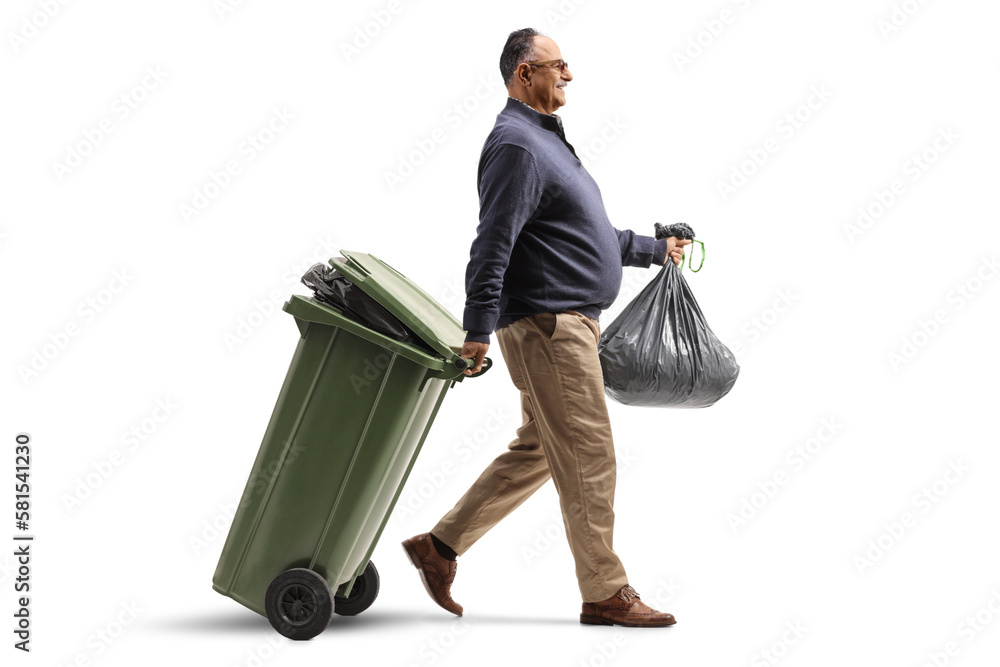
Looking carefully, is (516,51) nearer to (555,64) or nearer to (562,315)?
(555,64)

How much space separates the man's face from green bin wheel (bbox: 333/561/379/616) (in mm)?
1766

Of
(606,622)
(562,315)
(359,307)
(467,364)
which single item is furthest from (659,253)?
(606,622)

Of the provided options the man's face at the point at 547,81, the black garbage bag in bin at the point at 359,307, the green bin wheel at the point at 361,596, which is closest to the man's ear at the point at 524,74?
the man's face at the point at 547,81

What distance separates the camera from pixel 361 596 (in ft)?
12.5

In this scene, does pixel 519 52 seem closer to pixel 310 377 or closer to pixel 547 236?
pixel 547 236

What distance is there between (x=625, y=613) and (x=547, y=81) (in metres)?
1.85

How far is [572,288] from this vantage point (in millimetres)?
3545

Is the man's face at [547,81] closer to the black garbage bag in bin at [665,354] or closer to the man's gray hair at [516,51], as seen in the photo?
the man's gray hair at [516,51]

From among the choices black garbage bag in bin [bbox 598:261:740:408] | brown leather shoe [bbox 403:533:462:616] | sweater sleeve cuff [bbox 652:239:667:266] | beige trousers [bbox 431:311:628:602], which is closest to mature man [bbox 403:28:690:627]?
beige trousers [bbox 431:311:628:602]

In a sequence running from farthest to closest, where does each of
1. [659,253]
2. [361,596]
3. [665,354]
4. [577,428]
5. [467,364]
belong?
[659,253], [361,596], [665,354], [577,428], [467,364]

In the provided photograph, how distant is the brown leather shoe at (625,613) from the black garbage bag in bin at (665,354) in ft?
2.23

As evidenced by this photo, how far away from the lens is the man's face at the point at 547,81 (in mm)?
3691

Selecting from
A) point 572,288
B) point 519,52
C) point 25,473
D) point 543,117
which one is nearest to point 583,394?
point 572,288

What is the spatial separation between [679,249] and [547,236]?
0.74 m
